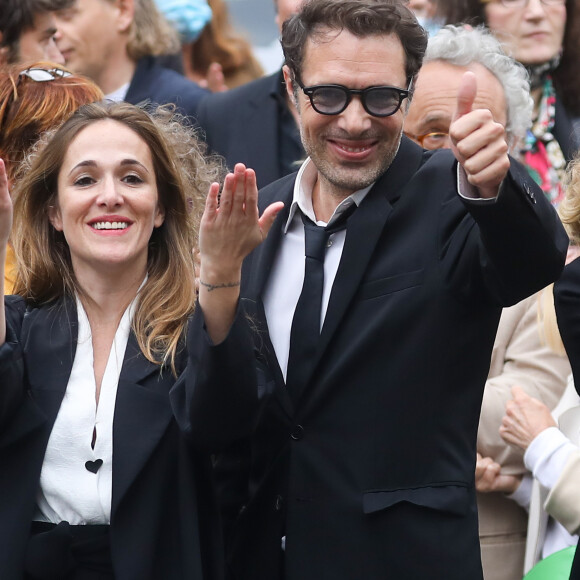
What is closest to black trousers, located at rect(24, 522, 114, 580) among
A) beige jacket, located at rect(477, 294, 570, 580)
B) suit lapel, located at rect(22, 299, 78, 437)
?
suit lapel, located at rect(22, 299, 78, 437)

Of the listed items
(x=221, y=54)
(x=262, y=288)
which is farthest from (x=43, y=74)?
A: (x=221, y=54)

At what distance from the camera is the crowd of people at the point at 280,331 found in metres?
3.32

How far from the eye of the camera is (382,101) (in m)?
3.56

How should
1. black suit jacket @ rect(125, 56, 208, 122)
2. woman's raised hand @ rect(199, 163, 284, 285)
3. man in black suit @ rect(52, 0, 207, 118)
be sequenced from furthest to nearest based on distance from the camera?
1. man in black suit @ rect(52, 0, 207, 118)
2. black suit jacket @ rect(125, 56, 208, 122)
3. woman's raised hand @ rect(199, 163, 284, 285)

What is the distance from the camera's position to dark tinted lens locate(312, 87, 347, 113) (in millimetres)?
3578

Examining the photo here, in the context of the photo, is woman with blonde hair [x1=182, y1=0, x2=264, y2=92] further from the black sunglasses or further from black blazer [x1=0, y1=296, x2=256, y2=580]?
black blazer [x1=0, y1=296, x2=256, y2=580]

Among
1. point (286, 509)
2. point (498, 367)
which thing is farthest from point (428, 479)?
point (498, 367)

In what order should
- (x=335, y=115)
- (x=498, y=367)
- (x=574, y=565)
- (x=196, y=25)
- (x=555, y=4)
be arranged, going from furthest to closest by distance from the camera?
(x=196, y=25) → (x=555, y=4) → (x=498, y=367) → (x=335, y=115) → (x=574, y=565)

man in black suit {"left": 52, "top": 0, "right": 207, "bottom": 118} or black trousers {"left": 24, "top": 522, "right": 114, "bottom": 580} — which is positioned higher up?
man in black suit {"left": 52, "top": 0, "right": 207, "bottom": 118}

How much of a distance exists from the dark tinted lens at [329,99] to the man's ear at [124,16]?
2.61 m

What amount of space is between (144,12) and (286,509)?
10.5 ft

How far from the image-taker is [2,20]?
5.27 meters

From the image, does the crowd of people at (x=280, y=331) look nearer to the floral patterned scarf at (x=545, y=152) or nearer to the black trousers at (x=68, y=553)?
the black trousers at (x=68, y=553)

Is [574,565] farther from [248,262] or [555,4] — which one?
[555,4]
